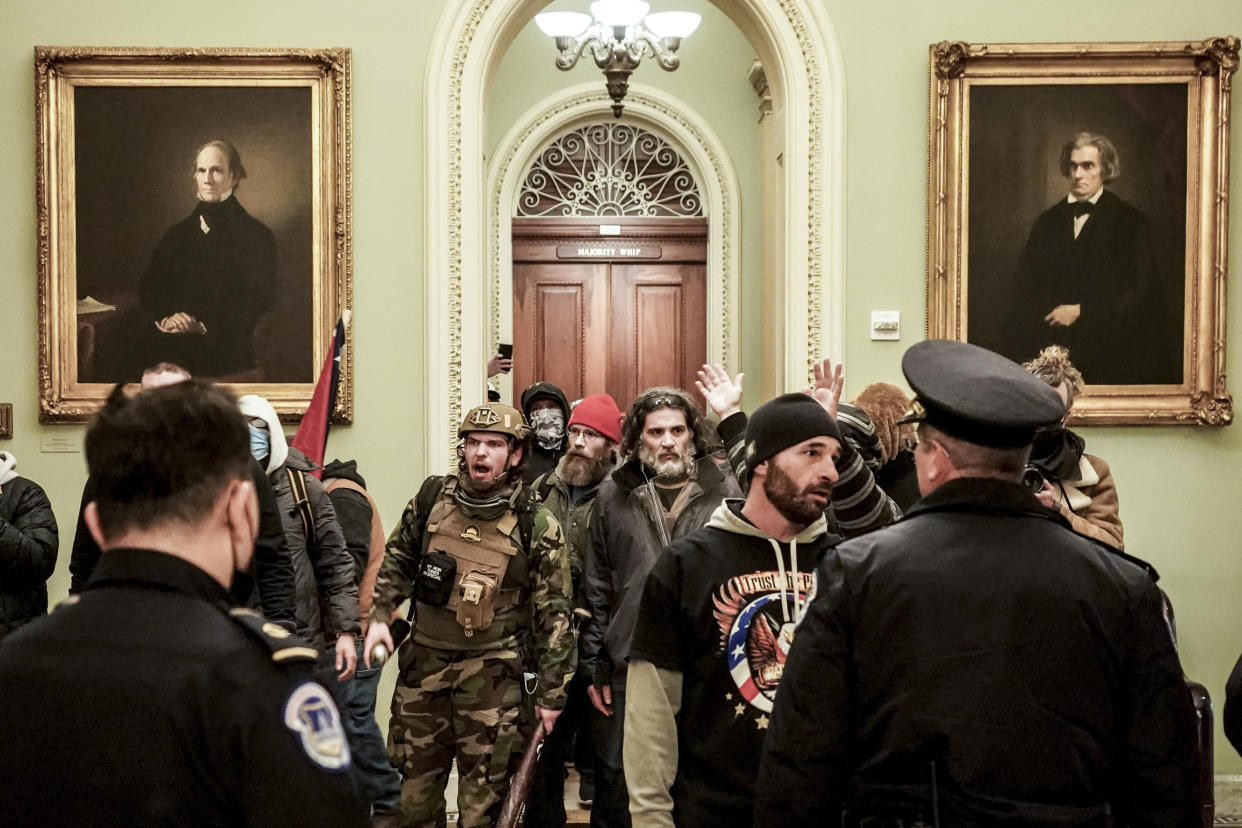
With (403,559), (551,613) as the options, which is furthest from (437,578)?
(551,613)

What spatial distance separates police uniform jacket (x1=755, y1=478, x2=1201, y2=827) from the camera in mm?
1940

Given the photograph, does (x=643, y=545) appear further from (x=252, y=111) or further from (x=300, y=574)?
(x=252, y=111)

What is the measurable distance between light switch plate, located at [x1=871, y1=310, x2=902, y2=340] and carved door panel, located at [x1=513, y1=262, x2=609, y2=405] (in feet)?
15.9

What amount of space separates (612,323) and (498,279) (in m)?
1.02

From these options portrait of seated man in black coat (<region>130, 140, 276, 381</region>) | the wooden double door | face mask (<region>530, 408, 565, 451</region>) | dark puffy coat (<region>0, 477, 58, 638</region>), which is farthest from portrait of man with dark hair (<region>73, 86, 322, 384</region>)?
the wooden double door

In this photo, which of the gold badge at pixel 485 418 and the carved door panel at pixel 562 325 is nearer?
the gold badge at pixel 485 418

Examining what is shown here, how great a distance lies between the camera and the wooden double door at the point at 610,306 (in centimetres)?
1045

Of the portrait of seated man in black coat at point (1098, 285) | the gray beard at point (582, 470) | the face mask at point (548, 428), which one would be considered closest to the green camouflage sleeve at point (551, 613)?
the gray beard at point (582, 470)

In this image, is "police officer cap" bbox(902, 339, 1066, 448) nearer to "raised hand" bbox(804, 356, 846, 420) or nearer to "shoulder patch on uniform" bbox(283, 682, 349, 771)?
"shoulder patch on uniform" bbox(283, 682, 349, 771)

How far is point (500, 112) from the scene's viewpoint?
10.1m

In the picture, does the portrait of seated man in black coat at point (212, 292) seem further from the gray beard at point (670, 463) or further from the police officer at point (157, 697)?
the police officer at point (157, 697)

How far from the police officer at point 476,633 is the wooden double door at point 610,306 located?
20.2ft

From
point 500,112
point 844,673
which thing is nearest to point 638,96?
point 500,112

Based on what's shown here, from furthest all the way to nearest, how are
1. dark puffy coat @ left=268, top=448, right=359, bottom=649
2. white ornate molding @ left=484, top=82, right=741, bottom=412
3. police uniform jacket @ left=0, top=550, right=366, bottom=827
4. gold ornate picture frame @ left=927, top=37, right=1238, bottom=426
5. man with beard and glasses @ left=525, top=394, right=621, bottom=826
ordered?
white ornate molding @ left=484, top=82, right=741, bottom=412 → gold ornate picture frame @ left=927, top=37, right=1238, bottom=426 → man with beard and glasses @ left=525, top=394, right=621, bottom=826 → dark puffy coat @ left=268, top=448, right=359, bottom=649 → police uniform jacket @ left=0, top=550, right=366, bottom=827
